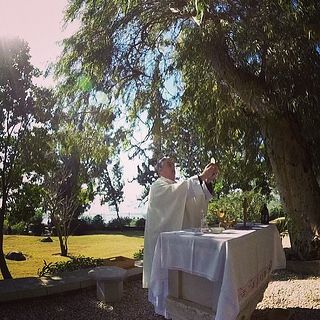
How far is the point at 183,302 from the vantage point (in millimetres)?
3160

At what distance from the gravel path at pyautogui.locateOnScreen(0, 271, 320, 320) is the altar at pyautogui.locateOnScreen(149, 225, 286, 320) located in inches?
32.8

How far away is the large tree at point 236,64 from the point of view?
5449mm

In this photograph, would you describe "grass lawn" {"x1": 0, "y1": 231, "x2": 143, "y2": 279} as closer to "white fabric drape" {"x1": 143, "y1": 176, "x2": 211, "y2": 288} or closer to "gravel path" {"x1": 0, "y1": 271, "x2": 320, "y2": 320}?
"gravel path" {"x1": 0, "y1": 271, "x2": 320, "y2": 320}

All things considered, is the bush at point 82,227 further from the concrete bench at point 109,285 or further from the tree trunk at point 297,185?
the concrete bench at point 109,285

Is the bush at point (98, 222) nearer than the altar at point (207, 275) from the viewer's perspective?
No

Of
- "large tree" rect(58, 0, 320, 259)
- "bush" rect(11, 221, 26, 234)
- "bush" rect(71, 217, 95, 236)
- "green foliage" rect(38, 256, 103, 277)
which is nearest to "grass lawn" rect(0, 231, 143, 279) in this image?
"bush" rect(11, 221, 26, 234)

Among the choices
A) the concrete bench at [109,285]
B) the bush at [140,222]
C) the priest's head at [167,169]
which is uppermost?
the priest's head at [167,169]

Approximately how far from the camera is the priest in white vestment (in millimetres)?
3818

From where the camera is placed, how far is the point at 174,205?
383cm

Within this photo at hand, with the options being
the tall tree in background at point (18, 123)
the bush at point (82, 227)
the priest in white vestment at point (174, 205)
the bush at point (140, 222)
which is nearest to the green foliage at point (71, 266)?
the tall tree in background at point (18, 123)

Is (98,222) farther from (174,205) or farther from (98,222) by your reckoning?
(174,205)

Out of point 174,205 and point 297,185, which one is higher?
point 297,185

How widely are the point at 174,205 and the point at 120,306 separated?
1521mm

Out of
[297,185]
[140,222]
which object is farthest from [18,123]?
[140,222]
